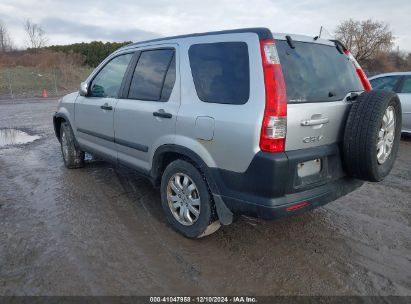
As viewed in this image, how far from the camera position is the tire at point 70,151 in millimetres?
5523

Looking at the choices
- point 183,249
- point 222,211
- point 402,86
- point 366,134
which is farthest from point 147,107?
point 402,86

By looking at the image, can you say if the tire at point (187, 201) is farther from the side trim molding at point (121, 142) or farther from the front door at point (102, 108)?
the front door at point (102, 108)

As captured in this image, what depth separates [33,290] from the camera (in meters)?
2.61

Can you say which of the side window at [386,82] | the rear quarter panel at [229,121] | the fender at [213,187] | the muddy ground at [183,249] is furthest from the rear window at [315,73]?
the side window at [386,82]

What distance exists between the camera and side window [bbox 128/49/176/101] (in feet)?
11.3

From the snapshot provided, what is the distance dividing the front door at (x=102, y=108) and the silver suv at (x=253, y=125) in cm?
53

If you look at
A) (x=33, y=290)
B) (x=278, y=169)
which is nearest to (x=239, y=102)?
(x=278, y=169)

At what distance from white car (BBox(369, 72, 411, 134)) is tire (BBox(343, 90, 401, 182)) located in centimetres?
500

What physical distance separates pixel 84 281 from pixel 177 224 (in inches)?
41.7

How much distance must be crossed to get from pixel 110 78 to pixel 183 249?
97.2 inches

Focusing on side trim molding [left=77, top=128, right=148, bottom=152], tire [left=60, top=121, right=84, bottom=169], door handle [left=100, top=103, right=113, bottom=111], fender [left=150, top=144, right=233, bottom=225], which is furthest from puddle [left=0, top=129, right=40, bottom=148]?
fender [left=150, top=144, right=233, bottom=225]

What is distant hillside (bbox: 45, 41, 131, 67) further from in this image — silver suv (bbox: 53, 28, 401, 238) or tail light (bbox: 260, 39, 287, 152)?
tail light (bbox: 260, 39, 287, 152)

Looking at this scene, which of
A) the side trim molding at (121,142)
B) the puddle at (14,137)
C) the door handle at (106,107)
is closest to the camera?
the side trim molding at (121,142)

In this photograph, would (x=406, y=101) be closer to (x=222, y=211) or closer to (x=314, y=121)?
(x=314, y=121)
